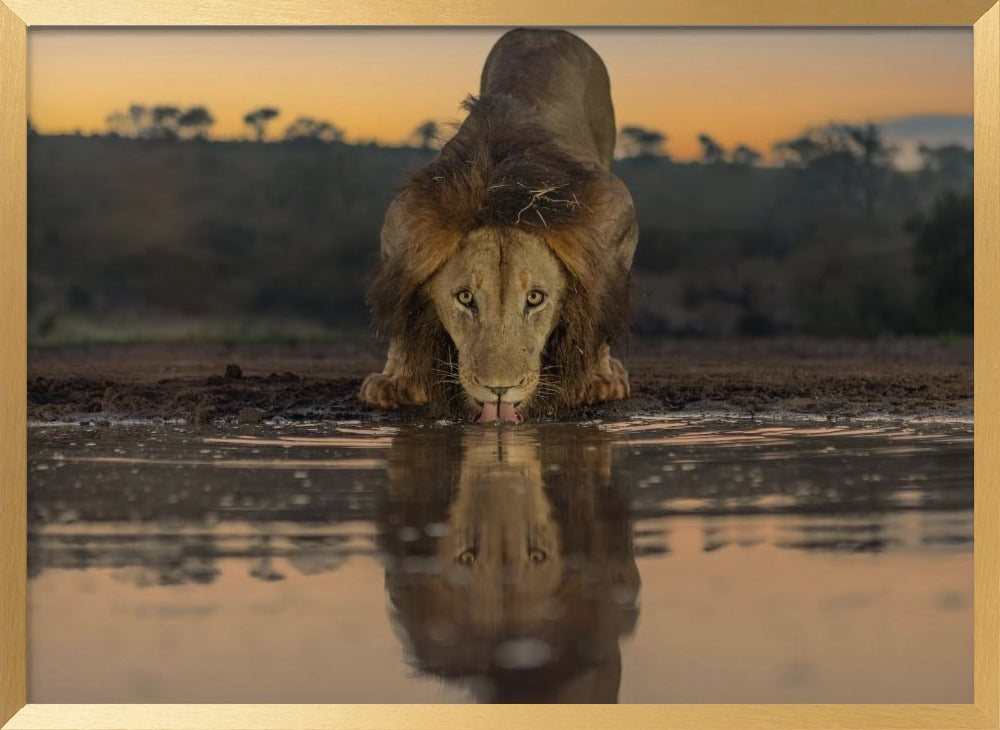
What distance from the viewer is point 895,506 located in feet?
12.9

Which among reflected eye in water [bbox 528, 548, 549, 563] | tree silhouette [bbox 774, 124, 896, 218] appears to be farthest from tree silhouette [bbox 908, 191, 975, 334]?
reflected eye in water [bbox 528, 548, 549, 563]

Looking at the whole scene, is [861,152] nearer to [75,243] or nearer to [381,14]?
[75,243]

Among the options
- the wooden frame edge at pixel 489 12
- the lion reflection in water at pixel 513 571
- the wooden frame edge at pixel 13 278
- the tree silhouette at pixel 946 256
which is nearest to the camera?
the lion reflection in water at pixel 513 571

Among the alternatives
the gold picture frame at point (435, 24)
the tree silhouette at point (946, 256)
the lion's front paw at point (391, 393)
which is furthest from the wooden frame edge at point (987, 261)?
the tree silhouette at point (946, 256)

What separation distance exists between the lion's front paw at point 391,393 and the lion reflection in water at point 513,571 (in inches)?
55.6

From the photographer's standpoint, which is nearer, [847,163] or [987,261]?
[987,261]

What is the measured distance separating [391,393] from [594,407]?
0.83 metres

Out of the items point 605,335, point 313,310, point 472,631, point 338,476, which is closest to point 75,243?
point 313,310

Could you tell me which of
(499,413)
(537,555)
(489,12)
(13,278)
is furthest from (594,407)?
(537,555)

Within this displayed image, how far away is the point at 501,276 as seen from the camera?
18.5 ft

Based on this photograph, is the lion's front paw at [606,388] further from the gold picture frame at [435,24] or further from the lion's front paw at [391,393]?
the gold picture frame at [435,24]

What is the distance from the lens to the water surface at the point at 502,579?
272 cm

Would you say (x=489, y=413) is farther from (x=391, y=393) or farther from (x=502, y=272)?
(x=391, y=393)

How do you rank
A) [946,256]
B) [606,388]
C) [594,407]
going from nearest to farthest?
[594,407] → [606,388] → [946,256]
